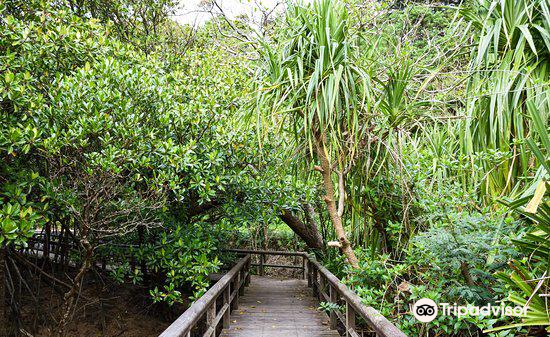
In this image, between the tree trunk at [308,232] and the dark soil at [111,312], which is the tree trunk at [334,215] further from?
the tree trunk at [308,232]

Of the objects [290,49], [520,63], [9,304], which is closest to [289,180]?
[290,49]

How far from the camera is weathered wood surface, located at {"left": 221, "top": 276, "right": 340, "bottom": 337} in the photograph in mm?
4652

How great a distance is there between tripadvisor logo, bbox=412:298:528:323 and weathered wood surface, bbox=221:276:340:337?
6.64 feet

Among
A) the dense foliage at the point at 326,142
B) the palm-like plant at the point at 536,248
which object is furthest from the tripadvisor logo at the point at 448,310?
the palm-like plant at the point at 536,248

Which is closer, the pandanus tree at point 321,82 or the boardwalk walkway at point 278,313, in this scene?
the boardwalk walkway at point 278,313

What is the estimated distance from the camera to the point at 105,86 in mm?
3850

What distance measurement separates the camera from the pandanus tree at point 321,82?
3.25m

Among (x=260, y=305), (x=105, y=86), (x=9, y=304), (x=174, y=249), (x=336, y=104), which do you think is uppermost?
(x=105, y=86)

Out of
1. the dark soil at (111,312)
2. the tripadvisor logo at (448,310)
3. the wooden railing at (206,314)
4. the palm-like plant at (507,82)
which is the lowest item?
the dark soil at (111,312)

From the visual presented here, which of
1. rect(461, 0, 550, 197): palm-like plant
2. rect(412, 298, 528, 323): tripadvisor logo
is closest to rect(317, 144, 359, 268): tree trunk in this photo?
rect(412, 298, 528, 323): tripadvisor logo

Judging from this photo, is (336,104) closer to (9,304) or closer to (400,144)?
(400,144)

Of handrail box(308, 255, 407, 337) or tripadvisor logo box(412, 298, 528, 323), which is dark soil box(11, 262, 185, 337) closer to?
handrail box(308, 255, 407, 337)

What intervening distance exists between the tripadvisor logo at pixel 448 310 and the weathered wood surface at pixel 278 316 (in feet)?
6.64

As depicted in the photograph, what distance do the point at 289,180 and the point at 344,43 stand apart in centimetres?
231
